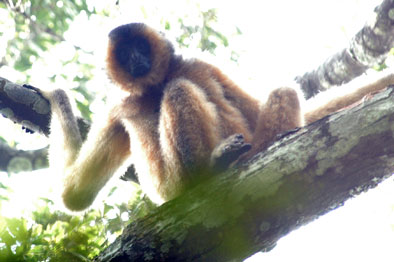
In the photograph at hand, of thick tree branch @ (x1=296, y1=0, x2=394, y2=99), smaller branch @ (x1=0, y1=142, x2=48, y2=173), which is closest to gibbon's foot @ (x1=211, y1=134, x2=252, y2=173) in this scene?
thick tree branch @ (x1=296, y1=0, x2=394, y2=99)

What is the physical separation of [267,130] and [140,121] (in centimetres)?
203

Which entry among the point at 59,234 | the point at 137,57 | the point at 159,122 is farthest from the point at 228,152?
the point at 137,57

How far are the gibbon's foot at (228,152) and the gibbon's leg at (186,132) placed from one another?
26cm

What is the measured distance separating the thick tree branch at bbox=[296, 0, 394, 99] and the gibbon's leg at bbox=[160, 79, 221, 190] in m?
3.13

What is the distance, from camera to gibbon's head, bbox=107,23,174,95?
7465 mm

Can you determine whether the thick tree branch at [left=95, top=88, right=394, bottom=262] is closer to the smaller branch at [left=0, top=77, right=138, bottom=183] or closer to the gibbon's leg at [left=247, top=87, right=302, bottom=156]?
the gibbon's leg at [left=247, top=87, right=302, bottom=156]

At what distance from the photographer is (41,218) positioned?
580cm

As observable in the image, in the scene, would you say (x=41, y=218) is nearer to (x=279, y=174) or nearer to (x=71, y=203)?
(x=71, y=203)

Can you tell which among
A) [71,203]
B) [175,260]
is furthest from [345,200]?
[71,203]

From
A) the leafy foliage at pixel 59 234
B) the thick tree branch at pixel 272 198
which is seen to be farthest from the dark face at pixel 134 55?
Answer: the thick tree branch at pixel 272 198

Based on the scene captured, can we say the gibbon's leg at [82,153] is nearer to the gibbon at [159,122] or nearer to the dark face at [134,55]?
the gibbon at [159,122]

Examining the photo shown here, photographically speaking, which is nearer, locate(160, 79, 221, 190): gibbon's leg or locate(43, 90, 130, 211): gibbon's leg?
locate(160, 79, 221, 190): gibbon's leg

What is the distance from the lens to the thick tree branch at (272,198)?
13.9 ft

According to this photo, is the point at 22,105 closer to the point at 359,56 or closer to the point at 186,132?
the point at 186,132
